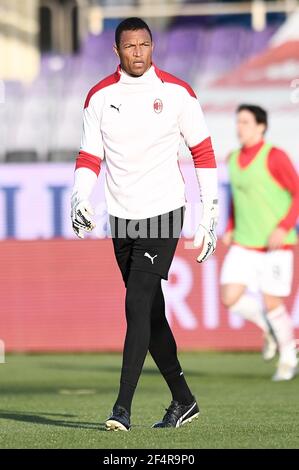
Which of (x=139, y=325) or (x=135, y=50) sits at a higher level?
(x=135, y=50)

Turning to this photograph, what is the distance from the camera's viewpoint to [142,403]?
956cm

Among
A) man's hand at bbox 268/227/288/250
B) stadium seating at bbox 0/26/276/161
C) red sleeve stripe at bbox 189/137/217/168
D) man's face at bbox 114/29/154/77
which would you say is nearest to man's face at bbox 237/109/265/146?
man's hand at bbox 268/227/288/250

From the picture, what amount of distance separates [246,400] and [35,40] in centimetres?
1155

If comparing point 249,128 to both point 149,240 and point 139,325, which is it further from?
point 139,325

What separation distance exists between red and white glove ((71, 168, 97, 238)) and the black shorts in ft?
0.50

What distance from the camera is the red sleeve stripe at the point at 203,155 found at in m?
7.21

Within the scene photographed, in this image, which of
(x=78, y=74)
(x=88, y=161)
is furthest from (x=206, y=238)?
(x=78, y=74)

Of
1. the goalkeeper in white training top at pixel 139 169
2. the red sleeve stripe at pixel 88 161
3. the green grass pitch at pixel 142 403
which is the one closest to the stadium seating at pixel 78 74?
the green grass pitch at pixel 142 403

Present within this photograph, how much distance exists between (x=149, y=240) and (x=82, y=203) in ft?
1.27

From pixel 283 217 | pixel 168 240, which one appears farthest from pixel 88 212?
pixel 283 217

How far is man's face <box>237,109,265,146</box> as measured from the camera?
1209cm

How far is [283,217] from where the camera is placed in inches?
466

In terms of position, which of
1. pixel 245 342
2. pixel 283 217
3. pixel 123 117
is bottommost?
pixel 245 342

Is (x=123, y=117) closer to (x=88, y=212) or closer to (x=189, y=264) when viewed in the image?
(x=88, y=212)
